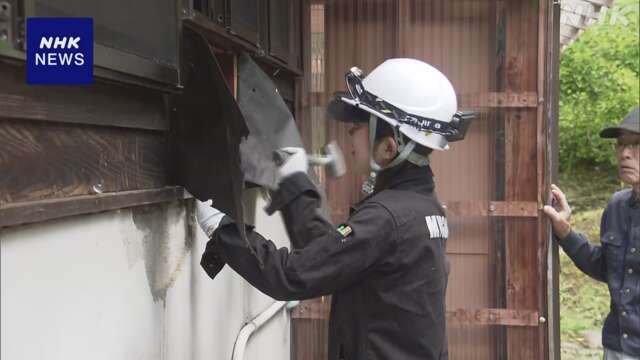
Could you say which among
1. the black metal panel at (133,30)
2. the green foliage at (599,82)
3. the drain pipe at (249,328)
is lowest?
the drain pipe at (249,328)

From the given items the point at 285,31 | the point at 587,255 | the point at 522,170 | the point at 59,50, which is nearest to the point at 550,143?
the point at 522,170

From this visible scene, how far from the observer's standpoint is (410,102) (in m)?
2.41

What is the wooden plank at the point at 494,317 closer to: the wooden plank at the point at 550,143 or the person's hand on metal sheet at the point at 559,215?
the wooden plank at the point at 550,143

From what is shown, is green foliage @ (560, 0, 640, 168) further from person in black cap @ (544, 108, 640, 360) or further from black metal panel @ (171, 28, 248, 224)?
black metal panel @ (171, 28, 248, 224)

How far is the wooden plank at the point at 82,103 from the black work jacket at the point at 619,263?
243 cm

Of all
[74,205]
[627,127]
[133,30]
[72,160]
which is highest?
[133,30]

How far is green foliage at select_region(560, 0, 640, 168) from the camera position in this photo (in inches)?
624

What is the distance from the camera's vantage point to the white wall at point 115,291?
4.77ft

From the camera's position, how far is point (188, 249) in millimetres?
2521

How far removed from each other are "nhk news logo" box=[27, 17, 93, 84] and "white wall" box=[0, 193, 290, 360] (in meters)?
0.32

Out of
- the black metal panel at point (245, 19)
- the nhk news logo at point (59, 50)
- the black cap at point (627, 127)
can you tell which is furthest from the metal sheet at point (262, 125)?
the black cap at point (627, 127)

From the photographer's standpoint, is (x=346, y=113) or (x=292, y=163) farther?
(x=346, y=113)

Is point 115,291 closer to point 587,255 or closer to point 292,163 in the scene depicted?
→ point 292,163

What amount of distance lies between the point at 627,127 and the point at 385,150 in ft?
5.40
